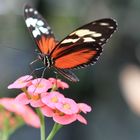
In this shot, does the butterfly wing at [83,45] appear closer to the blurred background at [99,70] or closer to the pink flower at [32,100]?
the pink flower at [32,100]

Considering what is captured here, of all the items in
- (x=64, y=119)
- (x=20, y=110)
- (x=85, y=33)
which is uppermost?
(x=85, y=33)

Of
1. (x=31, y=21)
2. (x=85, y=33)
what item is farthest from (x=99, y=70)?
(x=85, y=33)

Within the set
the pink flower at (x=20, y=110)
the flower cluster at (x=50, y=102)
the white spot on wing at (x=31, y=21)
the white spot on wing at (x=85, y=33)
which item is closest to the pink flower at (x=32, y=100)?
the flower cluster at (x=50, y=102)

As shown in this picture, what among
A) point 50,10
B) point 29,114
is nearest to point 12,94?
point 50,10

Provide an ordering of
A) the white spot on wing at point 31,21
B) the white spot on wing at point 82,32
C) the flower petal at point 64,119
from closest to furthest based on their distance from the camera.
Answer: the flower petal at point 64,119, the white spot on wing at point 82,32, the white spot on wing at point 31,21

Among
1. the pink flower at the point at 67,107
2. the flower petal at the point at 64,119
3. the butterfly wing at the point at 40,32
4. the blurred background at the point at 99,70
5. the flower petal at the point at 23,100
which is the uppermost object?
the butterfly wing at the point at 40,32

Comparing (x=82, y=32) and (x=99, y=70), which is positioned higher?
(x=82, y=32)

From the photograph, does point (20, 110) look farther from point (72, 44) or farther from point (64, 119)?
Result: point (64, 119)
